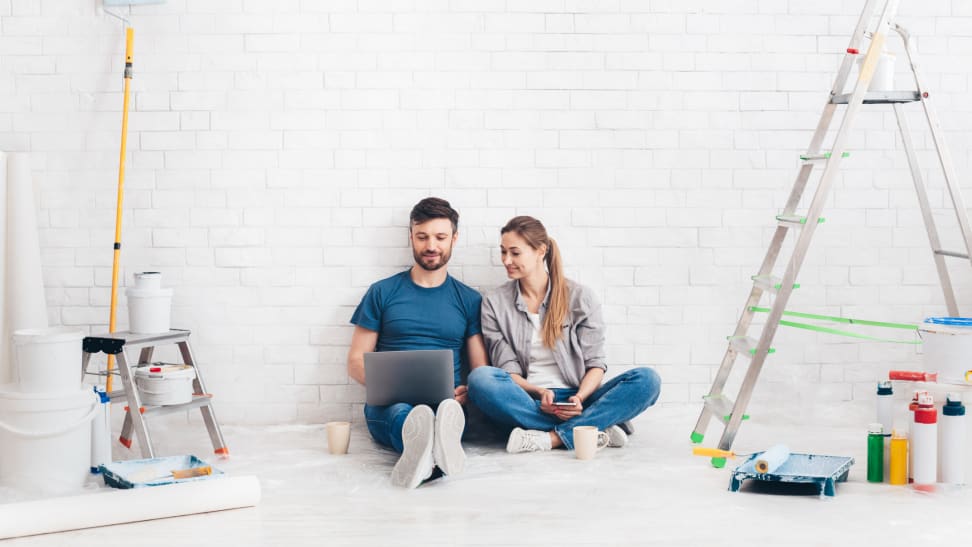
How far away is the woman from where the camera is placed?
4090mm

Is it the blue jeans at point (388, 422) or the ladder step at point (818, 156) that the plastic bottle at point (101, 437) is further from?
the ladder step at point (818, 156)

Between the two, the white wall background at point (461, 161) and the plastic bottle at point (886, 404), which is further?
the white wall background at point (461, 161)

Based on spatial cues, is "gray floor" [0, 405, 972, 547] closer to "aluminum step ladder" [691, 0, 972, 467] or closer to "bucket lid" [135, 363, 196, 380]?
"aluminum step ladder" [691, 0, 972, 467]

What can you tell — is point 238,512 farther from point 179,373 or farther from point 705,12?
point 705,12

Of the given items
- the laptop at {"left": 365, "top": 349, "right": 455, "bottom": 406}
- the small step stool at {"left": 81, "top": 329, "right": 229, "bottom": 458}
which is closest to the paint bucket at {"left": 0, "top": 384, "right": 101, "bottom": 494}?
the small step stool at {"left": 81, "top": 329, "right": 229, "bottom": 458}

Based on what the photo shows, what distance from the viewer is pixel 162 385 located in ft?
12.9

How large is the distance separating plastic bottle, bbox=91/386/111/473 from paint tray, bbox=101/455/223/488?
107mm

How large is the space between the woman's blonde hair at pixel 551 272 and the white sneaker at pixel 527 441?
416 millimetres

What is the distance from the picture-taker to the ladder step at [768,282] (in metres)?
3.91

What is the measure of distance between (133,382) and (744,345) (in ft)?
7.87

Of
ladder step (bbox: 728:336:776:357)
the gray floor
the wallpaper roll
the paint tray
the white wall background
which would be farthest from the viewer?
the white wall background

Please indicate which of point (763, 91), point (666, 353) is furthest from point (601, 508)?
point (763, 91)

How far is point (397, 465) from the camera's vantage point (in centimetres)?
359

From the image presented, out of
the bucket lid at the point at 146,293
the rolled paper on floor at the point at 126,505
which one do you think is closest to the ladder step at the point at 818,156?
the rolled paper on floor at the point at 126,505
